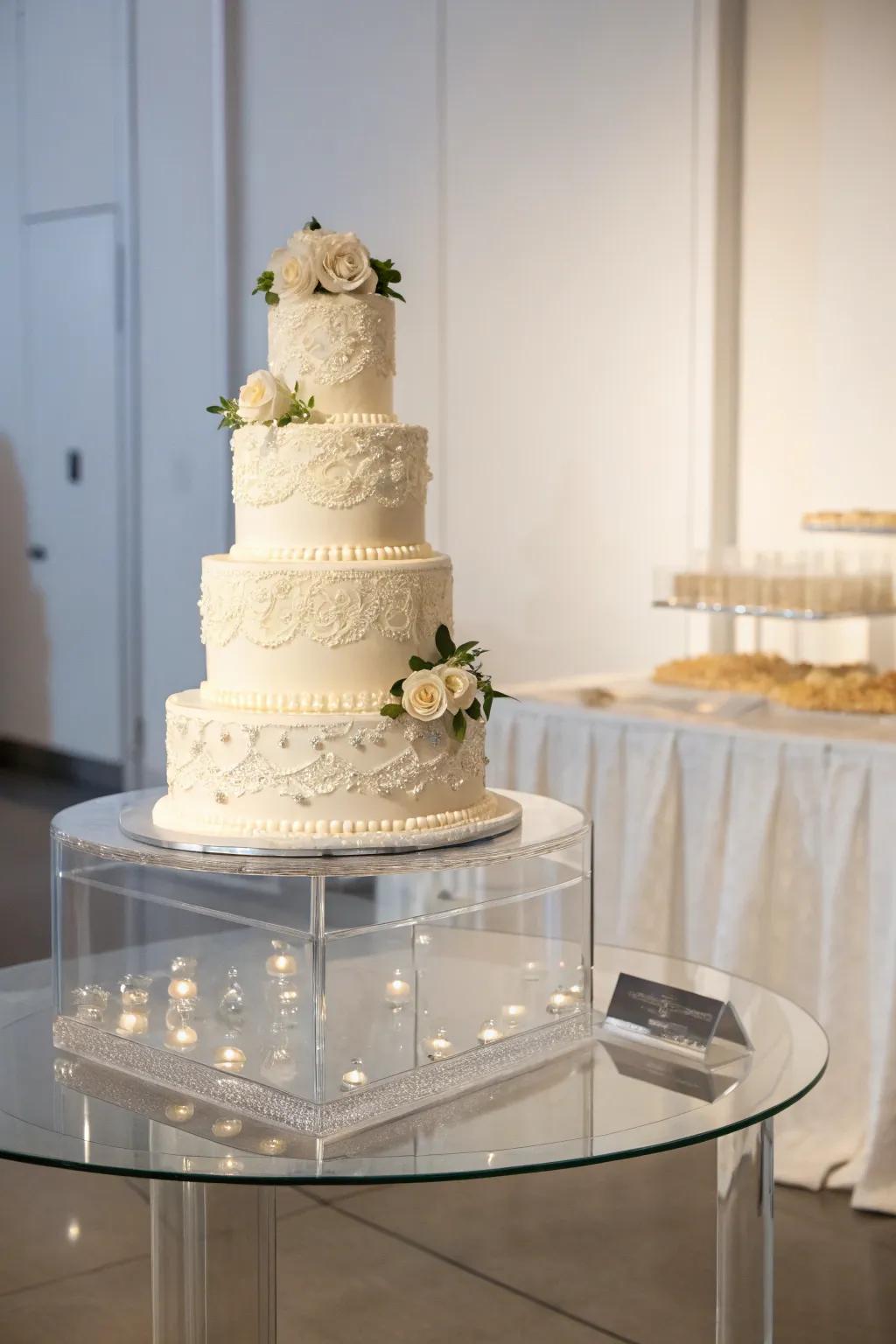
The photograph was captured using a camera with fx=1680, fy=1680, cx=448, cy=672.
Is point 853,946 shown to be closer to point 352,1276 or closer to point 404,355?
point 352,1276

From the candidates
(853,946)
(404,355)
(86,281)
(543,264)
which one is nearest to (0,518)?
(86,281)

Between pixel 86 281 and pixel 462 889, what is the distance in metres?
4.72

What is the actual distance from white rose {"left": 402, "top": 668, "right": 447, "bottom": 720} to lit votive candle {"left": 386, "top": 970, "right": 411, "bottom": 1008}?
0.34m

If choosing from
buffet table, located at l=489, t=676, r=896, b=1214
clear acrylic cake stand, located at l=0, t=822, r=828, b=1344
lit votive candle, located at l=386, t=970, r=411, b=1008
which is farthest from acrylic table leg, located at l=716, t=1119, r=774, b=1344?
buffet table, located at l=489, t=676, r=896, b=1214

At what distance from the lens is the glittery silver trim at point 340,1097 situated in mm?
1849

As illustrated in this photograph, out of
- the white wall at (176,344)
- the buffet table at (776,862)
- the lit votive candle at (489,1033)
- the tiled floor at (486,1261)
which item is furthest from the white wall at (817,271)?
the lit votive candle at (489,1033)

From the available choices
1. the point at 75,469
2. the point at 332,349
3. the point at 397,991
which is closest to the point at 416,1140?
the point at 397,991

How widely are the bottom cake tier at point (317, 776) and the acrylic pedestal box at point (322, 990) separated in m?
0.09

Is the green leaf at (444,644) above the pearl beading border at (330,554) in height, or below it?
below

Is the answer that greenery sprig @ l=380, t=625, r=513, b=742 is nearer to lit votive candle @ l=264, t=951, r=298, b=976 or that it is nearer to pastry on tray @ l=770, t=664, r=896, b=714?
lit votive candle @ l=264, t=951, r=298, b=976

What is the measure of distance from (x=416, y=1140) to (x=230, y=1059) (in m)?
0.30

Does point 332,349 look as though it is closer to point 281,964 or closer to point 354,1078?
point 281,964

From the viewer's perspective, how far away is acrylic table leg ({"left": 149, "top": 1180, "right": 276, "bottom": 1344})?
201 centimetres

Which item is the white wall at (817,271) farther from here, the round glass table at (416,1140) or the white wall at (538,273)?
the round glass table at (416,1140)
